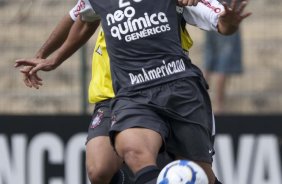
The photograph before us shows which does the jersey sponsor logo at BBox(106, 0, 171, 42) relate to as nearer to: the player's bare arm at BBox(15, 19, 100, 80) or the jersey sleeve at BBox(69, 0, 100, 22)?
the jersey sleeve at BBox(69, 0, 100, 22)

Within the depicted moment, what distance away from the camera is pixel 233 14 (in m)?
6.11

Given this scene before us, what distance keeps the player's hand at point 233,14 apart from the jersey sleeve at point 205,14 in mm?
246

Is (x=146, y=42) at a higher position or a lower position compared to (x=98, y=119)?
higher

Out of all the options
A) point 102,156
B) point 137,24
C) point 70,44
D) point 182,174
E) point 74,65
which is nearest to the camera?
point 182,174

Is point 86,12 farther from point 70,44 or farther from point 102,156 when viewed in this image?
point 102,156

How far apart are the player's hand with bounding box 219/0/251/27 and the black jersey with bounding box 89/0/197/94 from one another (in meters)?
0.49

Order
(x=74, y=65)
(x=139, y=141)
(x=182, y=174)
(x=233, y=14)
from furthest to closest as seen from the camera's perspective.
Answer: (x=74, y=65) → (x=139, y=141) → (x=233, y=14) → (x=182, y=174)

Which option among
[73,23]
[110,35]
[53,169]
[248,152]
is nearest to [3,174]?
[53,169]

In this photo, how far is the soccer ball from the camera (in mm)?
5852

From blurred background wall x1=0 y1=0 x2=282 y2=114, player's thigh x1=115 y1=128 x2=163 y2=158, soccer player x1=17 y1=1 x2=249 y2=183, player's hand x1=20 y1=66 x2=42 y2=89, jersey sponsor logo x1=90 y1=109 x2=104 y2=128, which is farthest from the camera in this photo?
blurred background wall x1=0 y1=0 x2=282 y2=114

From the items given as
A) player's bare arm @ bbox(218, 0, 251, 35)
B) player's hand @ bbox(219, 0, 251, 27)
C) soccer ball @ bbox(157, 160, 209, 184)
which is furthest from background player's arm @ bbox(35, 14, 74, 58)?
soccer ball @ bbox(157, 160, 209, 184)

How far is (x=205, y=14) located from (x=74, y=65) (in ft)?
13.3

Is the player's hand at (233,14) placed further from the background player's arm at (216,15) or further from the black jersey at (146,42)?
the black jersey at (146,42)

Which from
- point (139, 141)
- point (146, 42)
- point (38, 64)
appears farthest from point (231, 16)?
point (38, 64)
